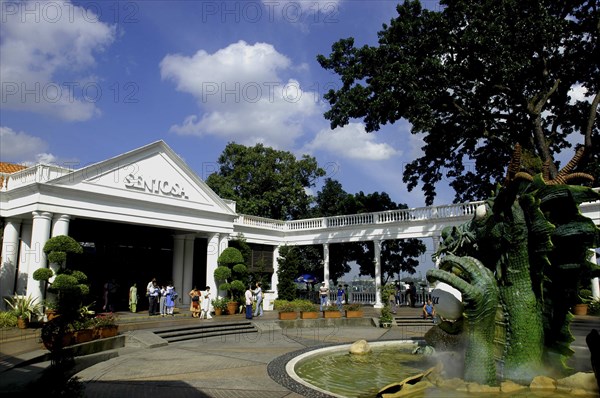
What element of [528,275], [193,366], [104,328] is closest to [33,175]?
[104,328]

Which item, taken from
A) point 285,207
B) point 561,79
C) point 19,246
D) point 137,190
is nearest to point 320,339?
point 137,190

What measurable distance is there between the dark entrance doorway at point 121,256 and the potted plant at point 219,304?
471cm

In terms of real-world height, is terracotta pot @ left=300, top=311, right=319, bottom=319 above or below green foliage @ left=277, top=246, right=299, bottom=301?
below

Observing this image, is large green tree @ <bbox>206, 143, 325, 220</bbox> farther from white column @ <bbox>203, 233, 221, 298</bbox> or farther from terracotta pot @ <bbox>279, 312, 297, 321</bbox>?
terracotta pot @ <bbox>279, 312, 297, 321</bbox>

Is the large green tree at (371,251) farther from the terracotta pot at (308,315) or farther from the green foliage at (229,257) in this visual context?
the terracotta pot at (308,315)

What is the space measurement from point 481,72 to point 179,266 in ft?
60.4

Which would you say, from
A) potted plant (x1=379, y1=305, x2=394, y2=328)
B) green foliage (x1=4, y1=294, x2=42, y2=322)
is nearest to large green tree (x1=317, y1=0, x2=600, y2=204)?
potted plant (x1=379, y1=305, x2=394, y2=328)

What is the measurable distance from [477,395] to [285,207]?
33.2m

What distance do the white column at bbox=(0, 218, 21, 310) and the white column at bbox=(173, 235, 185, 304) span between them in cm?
776

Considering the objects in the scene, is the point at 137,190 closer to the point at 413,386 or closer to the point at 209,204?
the point at 209,204

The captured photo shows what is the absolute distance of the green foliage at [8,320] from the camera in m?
15.1

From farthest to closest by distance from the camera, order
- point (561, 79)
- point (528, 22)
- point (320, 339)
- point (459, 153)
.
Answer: point (459, 153) < point (561, 79) < point (528, 22) < point (320, 339)

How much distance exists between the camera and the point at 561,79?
874 inches

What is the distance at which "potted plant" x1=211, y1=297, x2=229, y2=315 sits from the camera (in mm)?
22266
